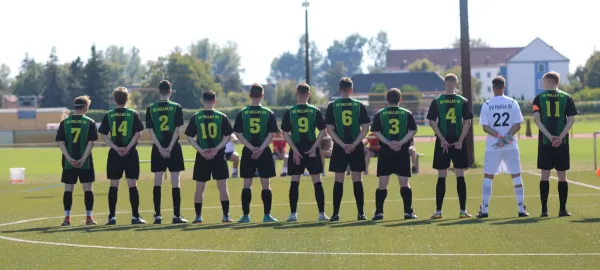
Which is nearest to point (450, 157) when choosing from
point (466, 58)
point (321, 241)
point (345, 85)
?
point (345, 85)

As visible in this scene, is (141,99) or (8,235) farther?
(141,99)

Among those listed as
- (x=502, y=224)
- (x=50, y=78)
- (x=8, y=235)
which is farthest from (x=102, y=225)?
(x=50, y=78)

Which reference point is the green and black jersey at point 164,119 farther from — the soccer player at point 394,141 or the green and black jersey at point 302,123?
the soccer player at point 394,141

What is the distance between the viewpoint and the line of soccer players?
13898 mm

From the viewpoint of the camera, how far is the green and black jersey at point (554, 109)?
A: 13867mm

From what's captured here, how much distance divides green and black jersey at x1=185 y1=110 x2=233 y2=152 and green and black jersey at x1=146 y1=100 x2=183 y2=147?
0.69 ft

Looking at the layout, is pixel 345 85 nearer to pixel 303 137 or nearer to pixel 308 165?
pixel 303 137

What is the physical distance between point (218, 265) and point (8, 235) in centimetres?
420

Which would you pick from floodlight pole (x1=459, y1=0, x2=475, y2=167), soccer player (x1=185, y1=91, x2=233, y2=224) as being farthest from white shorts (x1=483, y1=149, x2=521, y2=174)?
floodlight pole (x1=459, y1=0, x2=475, y2=167)

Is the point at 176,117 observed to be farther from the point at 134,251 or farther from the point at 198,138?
the point at 134,251

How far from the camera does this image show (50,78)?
132375 mm

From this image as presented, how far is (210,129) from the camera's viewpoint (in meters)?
14.2

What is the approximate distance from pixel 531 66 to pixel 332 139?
15237 cm

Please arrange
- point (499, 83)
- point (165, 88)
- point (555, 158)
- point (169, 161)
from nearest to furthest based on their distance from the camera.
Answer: point (499, 83) < point (555, 158) < point (165, 88) < point (169, 161)
